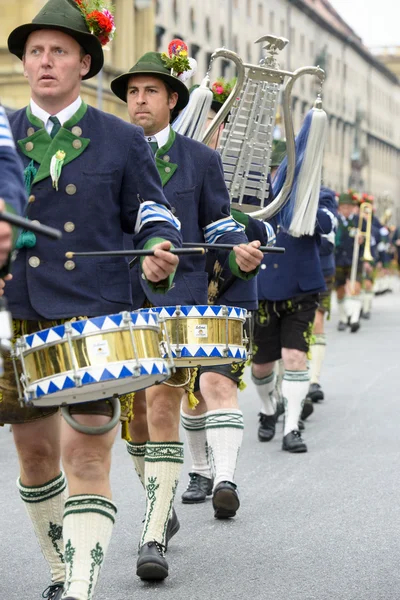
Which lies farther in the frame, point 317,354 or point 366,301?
point 366,301

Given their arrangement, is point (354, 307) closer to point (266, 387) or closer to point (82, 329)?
point (266, 387)

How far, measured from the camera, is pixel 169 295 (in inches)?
232

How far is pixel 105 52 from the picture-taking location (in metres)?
38.4

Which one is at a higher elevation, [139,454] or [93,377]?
[93,377]

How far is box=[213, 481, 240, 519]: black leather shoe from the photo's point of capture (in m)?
6.45

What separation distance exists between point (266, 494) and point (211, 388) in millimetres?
977

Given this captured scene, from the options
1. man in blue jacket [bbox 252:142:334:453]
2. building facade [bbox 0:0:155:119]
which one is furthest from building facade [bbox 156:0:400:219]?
man in blue jacket [bbox 252:142:334:453]

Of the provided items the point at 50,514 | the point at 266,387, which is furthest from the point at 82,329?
the point at 266,387

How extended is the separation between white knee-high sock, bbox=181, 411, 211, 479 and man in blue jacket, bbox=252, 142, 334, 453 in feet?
6.17

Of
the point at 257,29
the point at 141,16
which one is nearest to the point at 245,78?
the point at 141,16

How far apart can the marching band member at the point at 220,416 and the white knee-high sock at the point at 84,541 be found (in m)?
2.27

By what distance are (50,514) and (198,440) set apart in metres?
2.61

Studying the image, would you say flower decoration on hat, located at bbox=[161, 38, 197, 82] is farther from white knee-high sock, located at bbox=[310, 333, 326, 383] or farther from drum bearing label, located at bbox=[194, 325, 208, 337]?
white knee-high sock, located at bbox=[310, 333, 326, 383]

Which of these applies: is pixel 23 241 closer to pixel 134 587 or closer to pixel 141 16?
pixel 134 587
